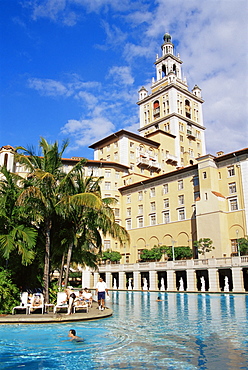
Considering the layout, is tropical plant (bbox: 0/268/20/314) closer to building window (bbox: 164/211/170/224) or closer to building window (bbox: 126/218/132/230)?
building window (bbox: 164/211/170/224)

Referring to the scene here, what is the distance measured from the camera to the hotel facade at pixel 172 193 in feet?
138

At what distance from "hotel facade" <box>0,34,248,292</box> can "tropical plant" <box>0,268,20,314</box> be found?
16129mm

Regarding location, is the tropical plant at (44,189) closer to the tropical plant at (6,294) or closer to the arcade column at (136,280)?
the tropical plant at (6,294)

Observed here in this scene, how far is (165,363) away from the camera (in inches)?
300

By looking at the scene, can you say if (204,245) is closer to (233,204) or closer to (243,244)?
(243,244)

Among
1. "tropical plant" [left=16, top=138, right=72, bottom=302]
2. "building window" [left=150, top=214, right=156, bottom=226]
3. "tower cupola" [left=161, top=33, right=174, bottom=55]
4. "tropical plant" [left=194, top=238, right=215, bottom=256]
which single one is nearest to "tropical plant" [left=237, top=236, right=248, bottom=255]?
"tropical plant" [left=194, top=238, right=215, bottom=256]

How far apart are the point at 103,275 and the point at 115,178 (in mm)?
18027

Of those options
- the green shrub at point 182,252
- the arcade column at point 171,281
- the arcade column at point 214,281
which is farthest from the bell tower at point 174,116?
the arcade column at point 214,281

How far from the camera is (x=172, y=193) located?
5356cm

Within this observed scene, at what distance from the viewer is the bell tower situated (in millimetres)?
73062

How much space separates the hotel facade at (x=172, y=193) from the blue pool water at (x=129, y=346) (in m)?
20.6

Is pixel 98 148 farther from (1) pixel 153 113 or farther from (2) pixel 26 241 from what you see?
(2) pixel 26 241

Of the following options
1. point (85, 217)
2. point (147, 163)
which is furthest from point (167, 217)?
point (85, 217)

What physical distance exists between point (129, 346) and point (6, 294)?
7.54m
